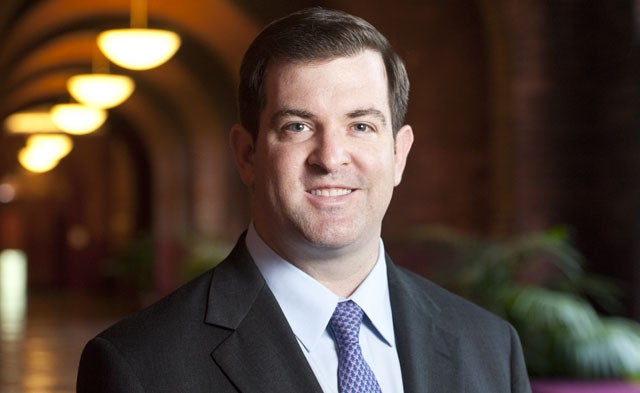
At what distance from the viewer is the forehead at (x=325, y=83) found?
187 centimetres

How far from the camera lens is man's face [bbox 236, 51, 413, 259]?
1.87 m

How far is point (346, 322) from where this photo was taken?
1911 mm

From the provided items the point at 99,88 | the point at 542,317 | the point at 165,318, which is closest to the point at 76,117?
the point at 99,88

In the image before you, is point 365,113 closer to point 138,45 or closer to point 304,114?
point 304,114

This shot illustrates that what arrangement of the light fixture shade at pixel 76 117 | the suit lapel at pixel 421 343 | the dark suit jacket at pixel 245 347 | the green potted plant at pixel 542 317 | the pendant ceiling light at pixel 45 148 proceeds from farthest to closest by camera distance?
the pendant ceiling light at pixel 45 148
the light fixture shade at pixel 76 117
the green potted plant at pixel 542 317
the suit lapel at pixel 421 343
the dark suit jacket at pixel 245 347

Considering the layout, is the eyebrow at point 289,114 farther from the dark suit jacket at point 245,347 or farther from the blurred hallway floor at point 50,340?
the blurred hallway floor at point 50,340

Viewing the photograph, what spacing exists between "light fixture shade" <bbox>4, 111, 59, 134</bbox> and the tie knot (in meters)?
23.5

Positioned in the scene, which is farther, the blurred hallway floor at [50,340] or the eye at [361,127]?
the blurred hallway floor at [50,340]

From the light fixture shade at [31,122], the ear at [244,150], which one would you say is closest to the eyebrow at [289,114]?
the ear at [244,150]

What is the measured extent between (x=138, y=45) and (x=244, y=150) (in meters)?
9.96

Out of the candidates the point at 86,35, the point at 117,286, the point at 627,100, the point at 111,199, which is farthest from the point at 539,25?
the point at 111,199

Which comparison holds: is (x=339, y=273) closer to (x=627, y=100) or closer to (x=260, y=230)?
(x=260, y=230)

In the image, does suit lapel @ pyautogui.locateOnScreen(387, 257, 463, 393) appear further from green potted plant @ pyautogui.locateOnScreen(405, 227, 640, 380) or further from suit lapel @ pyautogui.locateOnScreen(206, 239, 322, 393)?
green potted plant @ pyautogui.locateOnScreen(405, 227, 640, 380)

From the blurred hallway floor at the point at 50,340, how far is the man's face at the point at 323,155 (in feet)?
24.7
